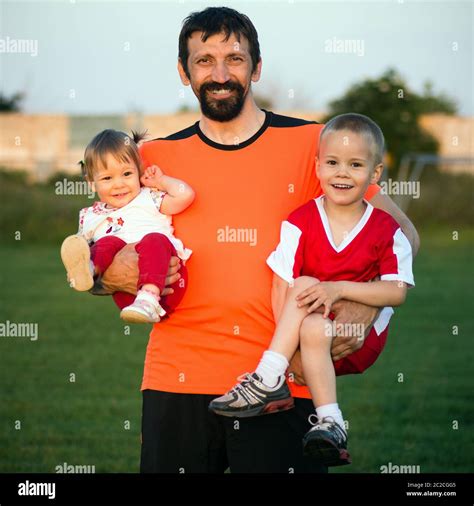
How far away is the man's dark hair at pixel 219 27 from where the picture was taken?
419 cm

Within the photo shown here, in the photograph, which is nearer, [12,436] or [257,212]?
[257,212]

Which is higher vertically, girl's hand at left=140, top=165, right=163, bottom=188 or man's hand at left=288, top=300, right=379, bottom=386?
girl's hand at left=140, top=165, right=163, bottom=188

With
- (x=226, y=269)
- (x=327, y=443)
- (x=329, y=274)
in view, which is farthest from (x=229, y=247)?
(x=327, y=443)

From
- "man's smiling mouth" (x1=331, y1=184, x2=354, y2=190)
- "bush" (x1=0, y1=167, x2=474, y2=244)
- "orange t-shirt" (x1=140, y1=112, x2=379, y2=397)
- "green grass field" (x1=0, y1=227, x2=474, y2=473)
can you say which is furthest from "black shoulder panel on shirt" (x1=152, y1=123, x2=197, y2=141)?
"bush" (x1=0, y1=167, x2=474, y2=244)

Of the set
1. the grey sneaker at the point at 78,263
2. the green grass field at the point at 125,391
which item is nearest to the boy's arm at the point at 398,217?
the grey sneaker at the point at 78,263

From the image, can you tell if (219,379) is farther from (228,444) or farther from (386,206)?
(386,206)

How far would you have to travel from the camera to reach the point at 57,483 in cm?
456

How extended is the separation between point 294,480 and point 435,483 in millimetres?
790

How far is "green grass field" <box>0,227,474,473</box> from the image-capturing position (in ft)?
23.7

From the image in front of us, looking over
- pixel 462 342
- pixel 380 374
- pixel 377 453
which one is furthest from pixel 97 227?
pixel 462 342

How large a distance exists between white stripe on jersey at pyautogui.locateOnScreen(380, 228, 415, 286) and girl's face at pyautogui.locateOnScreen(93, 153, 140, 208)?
111cm

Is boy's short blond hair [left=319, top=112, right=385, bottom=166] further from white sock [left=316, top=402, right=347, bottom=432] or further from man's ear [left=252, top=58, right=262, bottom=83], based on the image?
white sock [left=316, top=402, right=347, bottom=432]

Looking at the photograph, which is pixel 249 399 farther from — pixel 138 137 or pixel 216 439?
pixel 138 137

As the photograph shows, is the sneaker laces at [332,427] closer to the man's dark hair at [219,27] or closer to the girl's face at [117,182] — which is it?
the girl's face at [117,182]
